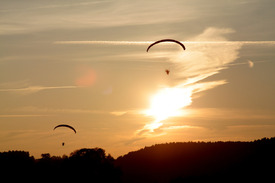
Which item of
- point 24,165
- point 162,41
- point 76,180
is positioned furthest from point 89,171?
point 162,41

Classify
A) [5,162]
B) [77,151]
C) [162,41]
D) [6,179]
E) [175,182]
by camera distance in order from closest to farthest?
[162,41] < [6,179] < [5,162] < [77,151] < [175,182]

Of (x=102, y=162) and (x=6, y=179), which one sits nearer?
(x=6, y=179)

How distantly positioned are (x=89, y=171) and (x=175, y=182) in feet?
137

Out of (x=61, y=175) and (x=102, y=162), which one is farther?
(x=102, y=162)

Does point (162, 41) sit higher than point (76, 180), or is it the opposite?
point (162, 41)

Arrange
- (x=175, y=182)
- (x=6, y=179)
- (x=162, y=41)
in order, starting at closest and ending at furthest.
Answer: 1. (x=162, y=41)
2. (x=6, y=179)
3. (x=175, y=182)

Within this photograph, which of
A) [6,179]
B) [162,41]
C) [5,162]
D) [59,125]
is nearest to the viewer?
[162,41]

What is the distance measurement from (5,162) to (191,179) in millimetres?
65328

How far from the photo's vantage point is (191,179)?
180 m

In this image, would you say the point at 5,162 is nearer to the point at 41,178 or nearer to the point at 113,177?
the point at 41,178

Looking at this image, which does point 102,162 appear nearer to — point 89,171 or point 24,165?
point 89,171

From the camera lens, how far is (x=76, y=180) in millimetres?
137375

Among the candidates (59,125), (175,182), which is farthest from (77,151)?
(59,125)

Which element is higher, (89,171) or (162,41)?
(162,41)
